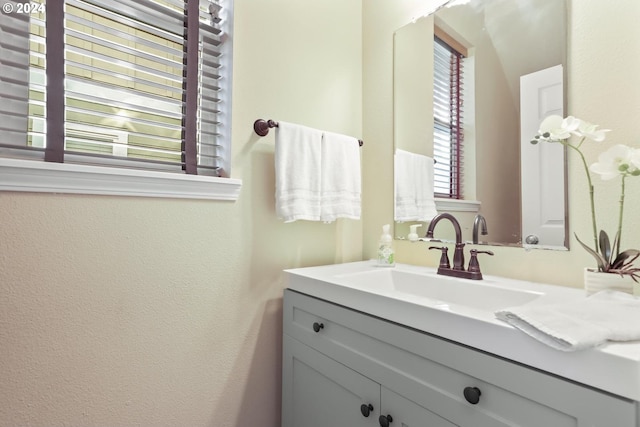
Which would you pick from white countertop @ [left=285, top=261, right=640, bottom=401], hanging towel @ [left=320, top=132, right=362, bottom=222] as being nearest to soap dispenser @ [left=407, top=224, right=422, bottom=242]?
hanging towel @ [left=320, top=132, right=362, bottom=222]

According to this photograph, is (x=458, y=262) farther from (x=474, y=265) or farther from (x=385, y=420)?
(x=385, y=420)

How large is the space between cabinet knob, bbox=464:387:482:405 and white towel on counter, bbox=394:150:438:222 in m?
0.77

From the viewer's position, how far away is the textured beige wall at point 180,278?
3.02 feet

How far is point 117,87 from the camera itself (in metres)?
1.08

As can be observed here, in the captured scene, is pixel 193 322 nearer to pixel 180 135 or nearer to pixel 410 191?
pixel 180 135

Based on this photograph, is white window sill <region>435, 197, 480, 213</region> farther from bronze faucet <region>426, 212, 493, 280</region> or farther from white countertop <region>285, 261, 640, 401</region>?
white countertop <region>285, 261, 640, 401</region>

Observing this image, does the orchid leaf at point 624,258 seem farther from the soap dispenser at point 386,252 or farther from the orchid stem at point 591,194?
the soap dispenser at point 386,252

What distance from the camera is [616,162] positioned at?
32.5 inches

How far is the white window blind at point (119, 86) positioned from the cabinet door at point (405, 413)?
928mm

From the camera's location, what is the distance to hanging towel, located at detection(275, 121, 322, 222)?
1.27 meters

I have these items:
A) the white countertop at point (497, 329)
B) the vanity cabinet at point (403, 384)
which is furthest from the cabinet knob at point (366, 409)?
the white countertop at point (497, 329)

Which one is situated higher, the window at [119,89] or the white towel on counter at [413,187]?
the window at [119,89]

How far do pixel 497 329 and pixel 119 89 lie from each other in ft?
4.11

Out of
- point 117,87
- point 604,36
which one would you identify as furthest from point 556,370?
point 117,87
